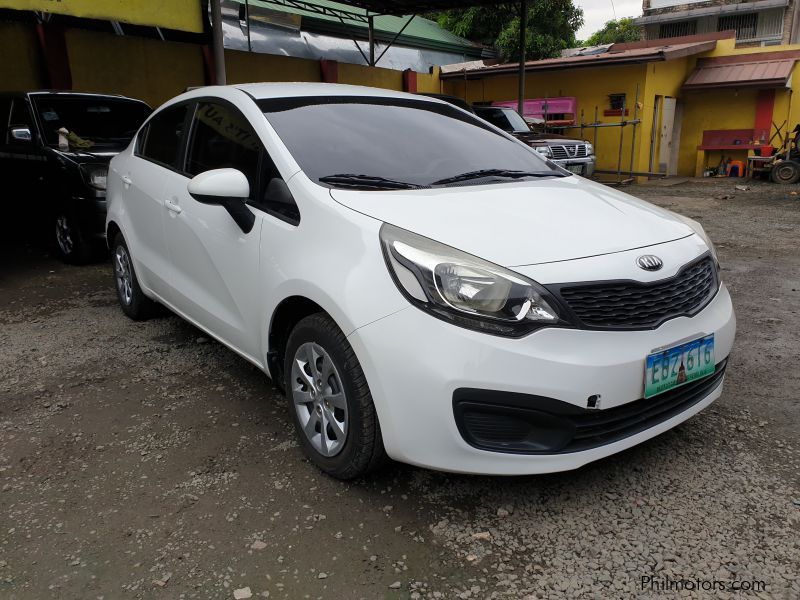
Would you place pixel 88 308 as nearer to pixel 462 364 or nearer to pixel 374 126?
pixel 374 126

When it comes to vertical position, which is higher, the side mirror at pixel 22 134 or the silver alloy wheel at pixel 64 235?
the side mirror at pixel 22 134

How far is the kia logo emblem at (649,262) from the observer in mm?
2246

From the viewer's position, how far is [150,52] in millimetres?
10664

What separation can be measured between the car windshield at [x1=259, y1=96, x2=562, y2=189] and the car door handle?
75 centimetres

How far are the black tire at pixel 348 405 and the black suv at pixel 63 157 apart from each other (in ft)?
13.7

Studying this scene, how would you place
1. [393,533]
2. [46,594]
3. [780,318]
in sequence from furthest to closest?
1. [780,318]
2. [393,533]
3. [46,594]

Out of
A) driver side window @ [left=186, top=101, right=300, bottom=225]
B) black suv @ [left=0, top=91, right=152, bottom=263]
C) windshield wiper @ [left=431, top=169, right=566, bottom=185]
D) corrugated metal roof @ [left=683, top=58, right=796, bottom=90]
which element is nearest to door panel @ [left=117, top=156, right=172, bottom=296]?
driver side window @ [left=186, top=101, right=300, bottom=225]

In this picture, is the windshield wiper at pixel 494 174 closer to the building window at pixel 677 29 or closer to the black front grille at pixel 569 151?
the black front grille at pixel 569 151

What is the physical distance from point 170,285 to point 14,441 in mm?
1105

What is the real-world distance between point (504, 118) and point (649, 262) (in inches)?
410

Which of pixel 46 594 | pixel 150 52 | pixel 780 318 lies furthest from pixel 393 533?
pixel 150 52

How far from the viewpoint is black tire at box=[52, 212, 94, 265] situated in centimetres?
603

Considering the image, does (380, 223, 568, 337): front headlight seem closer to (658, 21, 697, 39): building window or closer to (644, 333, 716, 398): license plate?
(644, 333, 716, 398): license plate

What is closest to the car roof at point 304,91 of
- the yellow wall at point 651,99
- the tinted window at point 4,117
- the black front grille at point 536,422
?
the black front grille at point 536,422
